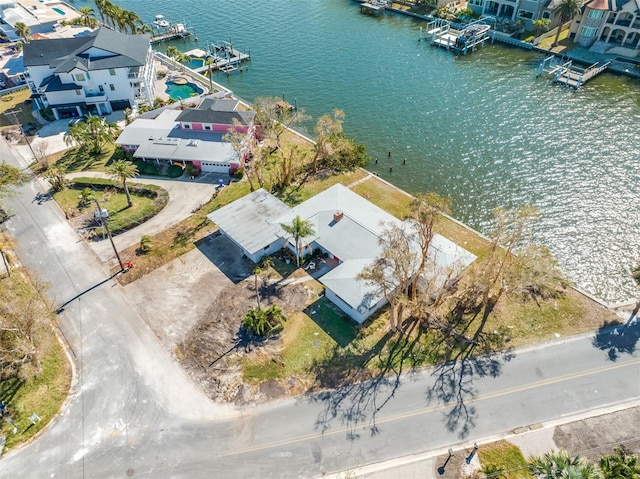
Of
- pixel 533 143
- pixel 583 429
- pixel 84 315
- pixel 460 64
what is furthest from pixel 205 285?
pixel 460 64

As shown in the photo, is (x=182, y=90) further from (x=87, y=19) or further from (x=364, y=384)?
(x=364, y=384)

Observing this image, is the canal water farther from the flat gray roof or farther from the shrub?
the shrub

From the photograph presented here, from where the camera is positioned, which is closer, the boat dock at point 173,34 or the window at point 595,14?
the window at point 595,14

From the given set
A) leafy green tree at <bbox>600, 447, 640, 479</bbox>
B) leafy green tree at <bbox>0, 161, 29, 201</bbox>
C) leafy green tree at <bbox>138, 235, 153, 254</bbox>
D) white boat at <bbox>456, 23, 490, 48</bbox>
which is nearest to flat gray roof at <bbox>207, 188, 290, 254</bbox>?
leafy green tree at <bbox>138, 235, 153, 254</bbox>

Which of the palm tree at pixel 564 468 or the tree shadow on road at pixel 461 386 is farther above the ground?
the palm tree at pixel 564 468

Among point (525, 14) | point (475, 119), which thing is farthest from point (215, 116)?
point (525, 14)

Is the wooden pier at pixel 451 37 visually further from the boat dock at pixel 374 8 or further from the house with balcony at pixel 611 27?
the house with balcony at pixel 611 27

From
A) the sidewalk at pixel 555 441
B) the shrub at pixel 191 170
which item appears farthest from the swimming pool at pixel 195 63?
the sidewalk at pixel 555 441
